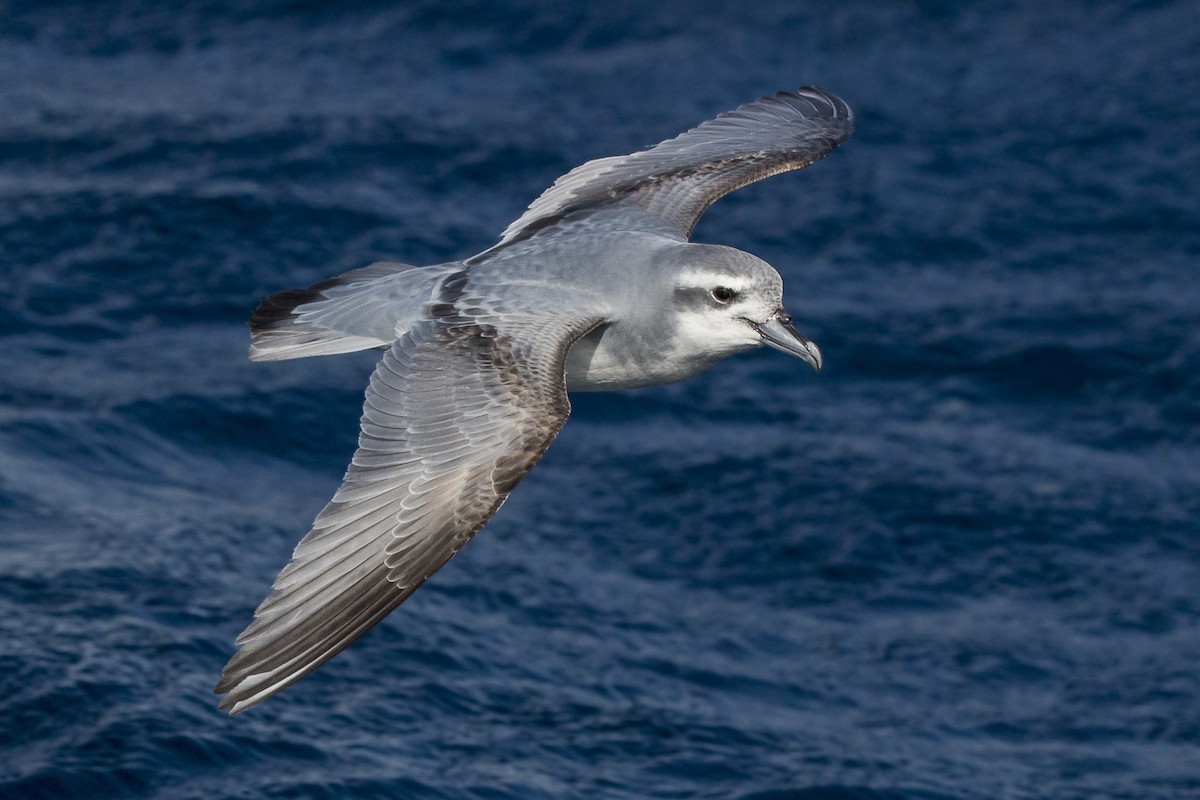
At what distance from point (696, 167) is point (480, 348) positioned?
8.14ft

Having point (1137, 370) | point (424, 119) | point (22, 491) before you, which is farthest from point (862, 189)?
point (22, 491)

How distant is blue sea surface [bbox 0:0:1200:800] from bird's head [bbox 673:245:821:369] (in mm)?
3201

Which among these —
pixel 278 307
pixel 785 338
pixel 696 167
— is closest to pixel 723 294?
pixel 785 338

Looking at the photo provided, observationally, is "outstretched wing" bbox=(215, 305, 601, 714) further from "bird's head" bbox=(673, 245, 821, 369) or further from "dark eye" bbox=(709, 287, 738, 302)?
"dark eye" bbox=(709, 287, 738, 302)

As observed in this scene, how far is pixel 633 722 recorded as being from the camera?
35.8 ft

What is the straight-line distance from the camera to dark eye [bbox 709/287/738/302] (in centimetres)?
817

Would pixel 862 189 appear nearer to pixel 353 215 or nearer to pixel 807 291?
pixel 807 291

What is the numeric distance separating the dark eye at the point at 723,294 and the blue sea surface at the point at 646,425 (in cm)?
334

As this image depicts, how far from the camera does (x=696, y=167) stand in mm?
9945

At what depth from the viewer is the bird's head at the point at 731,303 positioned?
8.14m

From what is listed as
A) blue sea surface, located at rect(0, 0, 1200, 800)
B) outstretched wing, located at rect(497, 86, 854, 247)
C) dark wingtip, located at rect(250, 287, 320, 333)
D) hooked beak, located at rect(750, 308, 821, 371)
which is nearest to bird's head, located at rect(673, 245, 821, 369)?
hooked beak, located at rect(750, 308, 821, 371)

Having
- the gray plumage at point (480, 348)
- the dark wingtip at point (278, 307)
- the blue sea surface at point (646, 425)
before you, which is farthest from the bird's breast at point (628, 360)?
the blue sea surface at point (646, 425)

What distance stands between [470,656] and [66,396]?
3.77 meters

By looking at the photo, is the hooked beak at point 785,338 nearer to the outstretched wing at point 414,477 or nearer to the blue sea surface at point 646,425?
the outstretched wing at point 414,477
